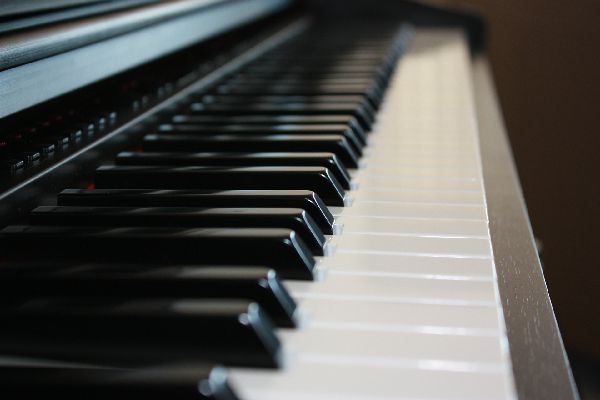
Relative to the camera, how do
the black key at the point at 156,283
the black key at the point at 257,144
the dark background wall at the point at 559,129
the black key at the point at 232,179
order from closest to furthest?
1. the black key at the point at 156,283
2. the black key at the point at 232,179
3. the black key at the point at 257,144
4. the dark background wall at the point at 559,129

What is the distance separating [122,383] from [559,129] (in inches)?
102

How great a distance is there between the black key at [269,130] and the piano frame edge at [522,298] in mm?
214

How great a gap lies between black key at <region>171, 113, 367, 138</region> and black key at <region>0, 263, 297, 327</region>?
577mm

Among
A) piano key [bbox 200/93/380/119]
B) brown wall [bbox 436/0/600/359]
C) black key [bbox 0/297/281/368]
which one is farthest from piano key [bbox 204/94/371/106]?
brown wall [bbox 436/0/600/359]

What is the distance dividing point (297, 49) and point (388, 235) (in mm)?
1198

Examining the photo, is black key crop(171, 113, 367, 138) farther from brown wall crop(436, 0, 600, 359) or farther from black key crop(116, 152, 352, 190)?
brown wall crop(436, 0, 600, 359)

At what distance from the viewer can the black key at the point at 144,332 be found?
0.51 metres

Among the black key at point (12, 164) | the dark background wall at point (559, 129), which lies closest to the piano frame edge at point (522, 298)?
the black key at point (12, 164)

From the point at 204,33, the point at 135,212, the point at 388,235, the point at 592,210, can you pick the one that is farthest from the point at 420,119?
the point at 592,210

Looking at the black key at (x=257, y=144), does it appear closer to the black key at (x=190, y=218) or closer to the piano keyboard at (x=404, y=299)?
the piano keyboard at (x=404, y=299)

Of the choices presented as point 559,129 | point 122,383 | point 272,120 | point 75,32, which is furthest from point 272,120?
point 559,129

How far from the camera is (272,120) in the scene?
46.5 inches

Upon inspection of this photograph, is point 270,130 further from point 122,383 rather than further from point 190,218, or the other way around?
point 122,383

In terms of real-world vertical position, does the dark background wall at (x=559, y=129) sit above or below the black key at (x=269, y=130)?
Result: below
